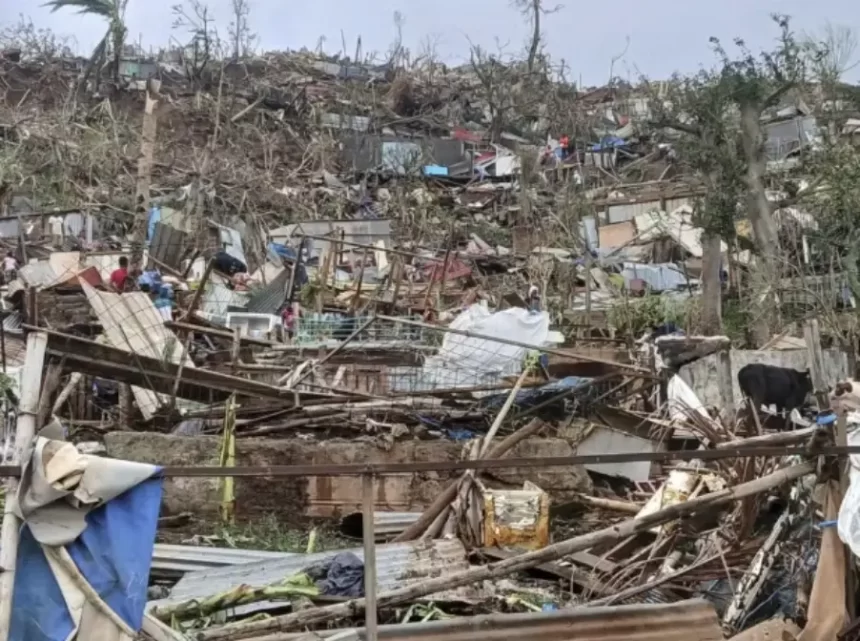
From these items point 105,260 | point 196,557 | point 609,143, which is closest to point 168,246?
point 105,260

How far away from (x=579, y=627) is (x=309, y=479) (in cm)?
413

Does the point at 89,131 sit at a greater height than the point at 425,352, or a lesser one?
greater

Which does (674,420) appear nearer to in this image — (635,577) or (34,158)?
(635,577)

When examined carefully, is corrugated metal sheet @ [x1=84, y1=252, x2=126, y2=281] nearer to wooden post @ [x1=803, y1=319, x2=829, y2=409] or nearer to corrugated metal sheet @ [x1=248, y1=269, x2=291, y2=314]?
corrugated metal sheet @ [x1=248, y1=269, x2=291, y2=314]

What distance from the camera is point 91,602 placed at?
9.45ft

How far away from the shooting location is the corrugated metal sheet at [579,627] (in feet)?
13.1

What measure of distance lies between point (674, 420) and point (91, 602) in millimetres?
5504

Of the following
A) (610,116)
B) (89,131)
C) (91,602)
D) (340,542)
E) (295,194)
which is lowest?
(340,542)

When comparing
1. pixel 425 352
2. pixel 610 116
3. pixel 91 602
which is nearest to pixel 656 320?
pixel 425 352

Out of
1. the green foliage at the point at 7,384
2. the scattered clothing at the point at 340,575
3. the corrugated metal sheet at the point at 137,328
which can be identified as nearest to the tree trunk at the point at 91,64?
the corrugated metal sheet at the point at 137,328

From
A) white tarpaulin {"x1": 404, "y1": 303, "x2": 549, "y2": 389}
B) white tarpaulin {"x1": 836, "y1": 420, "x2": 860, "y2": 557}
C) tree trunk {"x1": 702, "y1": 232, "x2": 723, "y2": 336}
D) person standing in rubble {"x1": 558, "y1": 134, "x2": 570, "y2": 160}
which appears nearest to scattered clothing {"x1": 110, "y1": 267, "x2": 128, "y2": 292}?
white tarpaulin {"x1": 404, "y1": 303, "x2": 549, "y2": 389}

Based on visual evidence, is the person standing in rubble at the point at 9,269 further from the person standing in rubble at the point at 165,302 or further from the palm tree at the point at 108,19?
the palm tree at the point at 108,19

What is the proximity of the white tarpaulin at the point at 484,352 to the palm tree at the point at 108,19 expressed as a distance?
1613 centimetres

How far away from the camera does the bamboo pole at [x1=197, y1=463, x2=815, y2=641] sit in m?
3.92
